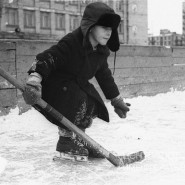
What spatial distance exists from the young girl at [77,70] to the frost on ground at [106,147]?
0.26m

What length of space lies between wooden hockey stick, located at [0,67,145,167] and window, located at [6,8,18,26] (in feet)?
95.6

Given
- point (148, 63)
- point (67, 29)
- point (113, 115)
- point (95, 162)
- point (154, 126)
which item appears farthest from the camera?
point (67, 29)

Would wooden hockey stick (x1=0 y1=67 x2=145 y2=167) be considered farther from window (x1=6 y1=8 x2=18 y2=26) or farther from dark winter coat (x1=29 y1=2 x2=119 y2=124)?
window (x1=6 y1=8 x2=18 y2=26)

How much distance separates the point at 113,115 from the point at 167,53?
121 inches

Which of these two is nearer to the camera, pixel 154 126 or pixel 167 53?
pixel 154 126

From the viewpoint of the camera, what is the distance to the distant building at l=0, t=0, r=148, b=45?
30859 millimetres

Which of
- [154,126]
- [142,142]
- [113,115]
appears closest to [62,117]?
[142,142]

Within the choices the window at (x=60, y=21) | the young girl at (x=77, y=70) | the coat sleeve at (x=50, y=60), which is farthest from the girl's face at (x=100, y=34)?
the window at (x=60, y=21)

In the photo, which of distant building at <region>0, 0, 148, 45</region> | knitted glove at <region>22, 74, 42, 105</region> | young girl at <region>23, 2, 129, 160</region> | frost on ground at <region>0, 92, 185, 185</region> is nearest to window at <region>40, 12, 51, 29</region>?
distant building at <region>0, 0, 148, 45</region>

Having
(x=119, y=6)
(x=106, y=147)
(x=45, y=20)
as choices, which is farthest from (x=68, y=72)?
(x=119, y=6)

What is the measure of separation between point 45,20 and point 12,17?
138 inches

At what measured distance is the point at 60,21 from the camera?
115ft

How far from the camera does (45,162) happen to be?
2.87 metres

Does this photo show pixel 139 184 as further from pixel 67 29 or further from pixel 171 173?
pixel 67 29
